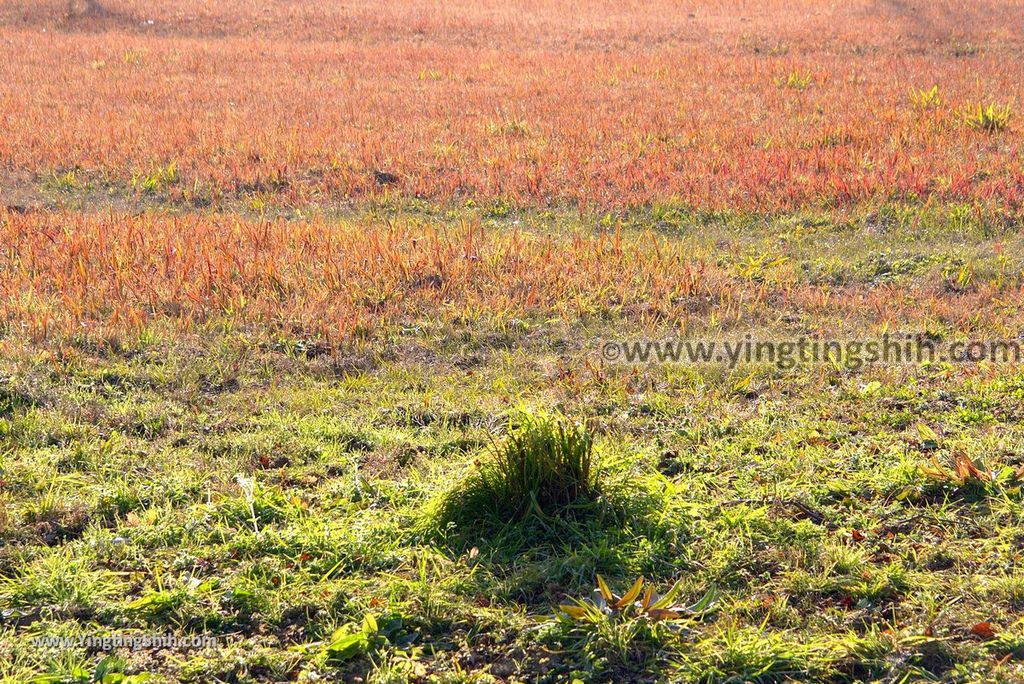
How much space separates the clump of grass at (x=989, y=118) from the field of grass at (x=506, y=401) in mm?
51

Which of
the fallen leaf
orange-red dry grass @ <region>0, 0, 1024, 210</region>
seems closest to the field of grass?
the fallen leaf

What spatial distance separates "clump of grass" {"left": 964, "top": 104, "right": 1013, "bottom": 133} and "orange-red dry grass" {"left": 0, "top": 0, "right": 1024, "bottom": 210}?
7.5 inches

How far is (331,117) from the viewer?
14672 millimetres

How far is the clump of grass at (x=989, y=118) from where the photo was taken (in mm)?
12469

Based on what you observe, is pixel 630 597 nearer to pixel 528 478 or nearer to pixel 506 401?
pixel 528 478

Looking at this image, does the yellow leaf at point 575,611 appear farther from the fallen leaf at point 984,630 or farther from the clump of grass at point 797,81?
the clump of grass at point 797,81

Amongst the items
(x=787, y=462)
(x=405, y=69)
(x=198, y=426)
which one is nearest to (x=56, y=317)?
(x=198, y=426)

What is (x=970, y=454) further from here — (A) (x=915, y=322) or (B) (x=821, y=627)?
(A) (x=915, y=322)

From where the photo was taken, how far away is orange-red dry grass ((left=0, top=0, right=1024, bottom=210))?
36.5 feet

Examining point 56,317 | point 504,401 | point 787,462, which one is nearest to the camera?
point 787,462

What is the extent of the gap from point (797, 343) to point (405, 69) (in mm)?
13884

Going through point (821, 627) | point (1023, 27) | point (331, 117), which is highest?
point (1023, 27)

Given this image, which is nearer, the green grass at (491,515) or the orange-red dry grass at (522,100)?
the green grass at (491,515)

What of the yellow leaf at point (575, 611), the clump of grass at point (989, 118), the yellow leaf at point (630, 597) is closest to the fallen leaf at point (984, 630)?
the yellow leaf at point (630, 597)
